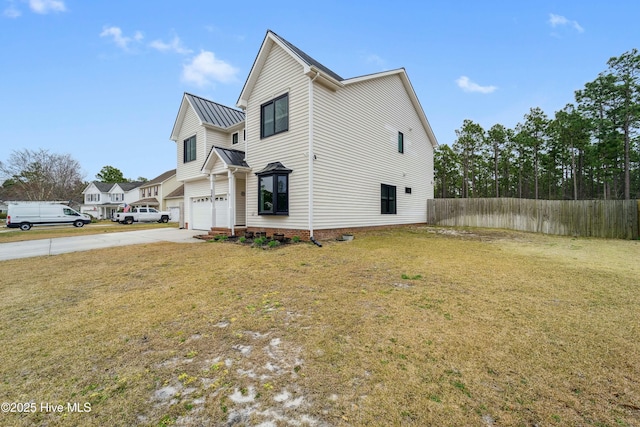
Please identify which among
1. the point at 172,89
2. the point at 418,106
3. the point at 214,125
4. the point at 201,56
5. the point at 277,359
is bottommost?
the point at 277,359

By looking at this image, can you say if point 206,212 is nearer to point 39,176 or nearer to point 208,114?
point 208,114

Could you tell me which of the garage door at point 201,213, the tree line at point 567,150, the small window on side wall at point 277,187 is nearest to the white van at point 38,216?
the garage door at point 201,213

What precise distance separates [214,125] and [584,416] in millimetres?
16947

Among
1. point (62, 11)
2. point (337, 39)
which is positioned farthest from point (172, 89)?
point (337, 39)

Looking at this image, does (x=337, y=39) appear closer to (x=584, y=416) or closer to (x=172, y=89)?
(x=172, y=89)

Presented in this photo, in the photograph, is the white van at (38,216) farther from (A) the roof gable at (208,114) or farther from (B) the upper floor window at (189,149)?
(B) the upper floor window at (189,149)

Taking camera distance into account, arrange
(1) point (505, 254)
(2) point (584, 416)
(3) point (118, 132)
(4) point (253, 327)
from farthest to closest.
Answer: (3) point (118, 132)
(1) point (505, 254)
(4) point (253, 327)
(2) point (584, 416)

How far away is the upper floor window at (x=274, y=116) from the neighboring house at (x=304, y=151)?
0.15 ft

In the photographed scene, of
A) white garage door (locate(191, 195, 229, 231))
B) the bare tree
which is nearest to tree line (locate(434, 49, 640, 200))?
white garage door (locate(191, 195, 229, 231))

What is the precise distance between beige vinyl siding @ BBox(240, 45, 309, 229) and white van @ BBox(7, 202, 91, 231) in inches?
912

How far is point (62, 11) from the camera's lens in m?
11.0

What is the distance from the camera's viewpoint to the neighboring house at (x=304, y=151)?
1029cm

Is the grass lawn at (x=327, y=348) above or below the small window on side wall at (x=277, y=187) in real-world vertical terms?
below

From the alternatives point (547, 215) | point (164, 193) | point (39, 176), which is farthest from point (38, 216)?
point (547, 215)
